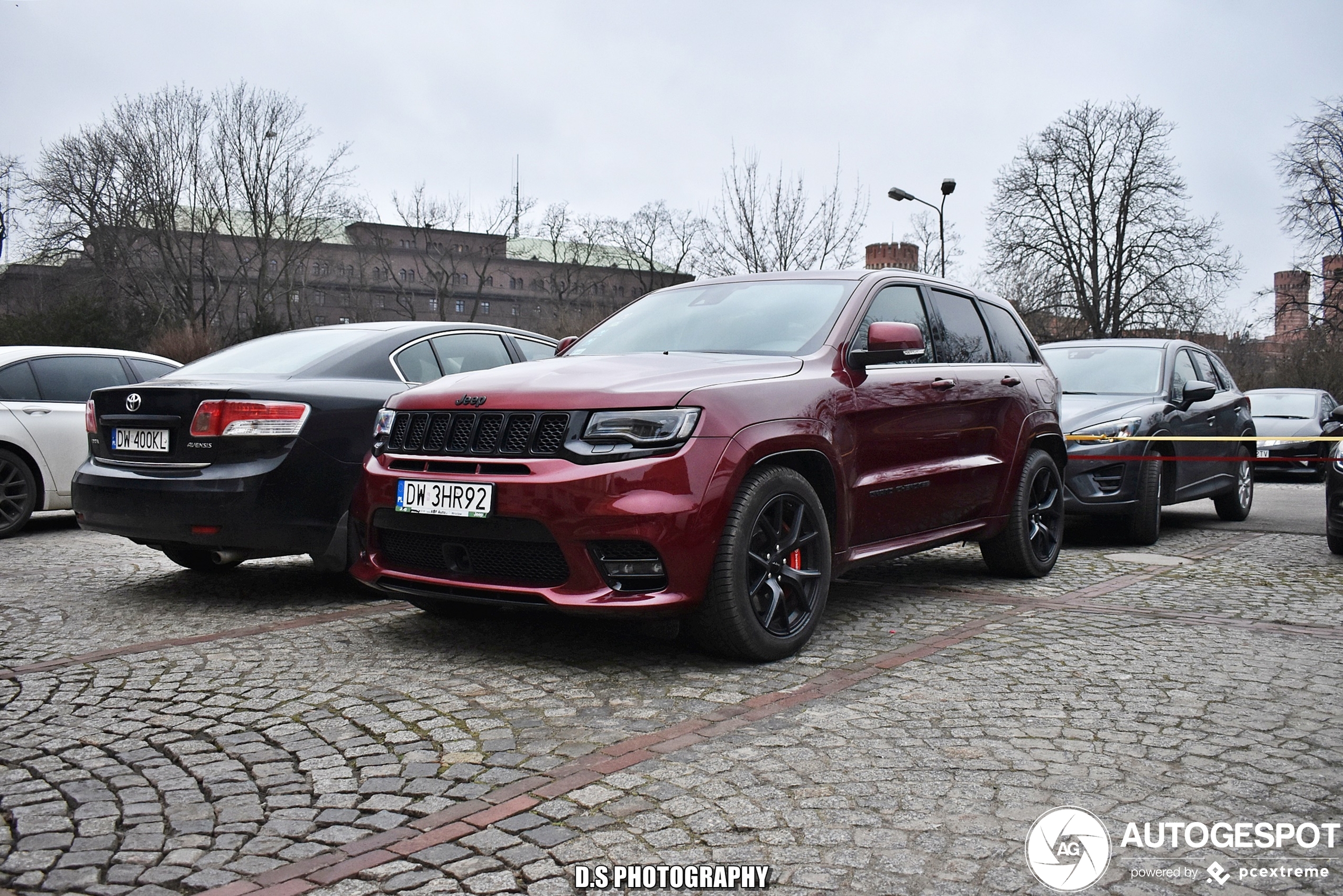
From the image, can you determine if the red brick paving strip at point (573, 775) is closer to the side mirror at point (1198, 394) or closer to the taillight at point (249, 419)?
the taillight at point (249, 419)

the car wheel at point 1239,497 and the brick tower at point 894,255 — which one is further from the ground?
the brick tower at point 894,255

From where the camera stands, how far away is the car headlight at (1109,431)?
28.7ft

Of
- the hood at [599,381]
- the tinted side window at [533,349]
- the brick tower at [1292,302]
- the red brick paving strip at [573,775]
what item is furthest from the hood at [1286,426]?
the brick tower at [1292,302]

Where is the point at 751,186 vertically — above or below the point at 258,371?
above

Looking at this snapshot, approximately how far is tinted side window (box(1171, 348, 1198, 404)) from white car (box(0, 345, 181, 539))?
8267mm

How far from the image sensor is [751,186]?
4038 cm

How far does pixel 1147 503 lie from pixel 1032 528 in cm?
236

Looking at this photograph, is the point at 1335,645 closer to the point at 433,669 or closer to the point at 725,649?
the point at 725,649

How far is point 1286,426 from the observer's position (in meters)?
19.2

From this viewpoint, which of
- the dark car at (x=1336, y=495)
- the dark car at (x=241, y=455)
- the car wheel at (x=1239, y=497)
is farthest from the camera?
the car wheel at (x=1239, y=497)

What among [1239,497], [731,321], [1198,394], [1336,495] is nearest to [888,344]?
[731,321]

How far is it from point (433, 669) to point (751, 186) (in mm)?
37441

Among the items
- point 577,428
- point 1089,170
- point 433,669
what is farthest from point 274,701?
point 1089,170

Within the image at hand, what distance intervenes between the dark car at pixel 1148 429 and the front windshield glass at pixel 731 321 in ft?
12.4
